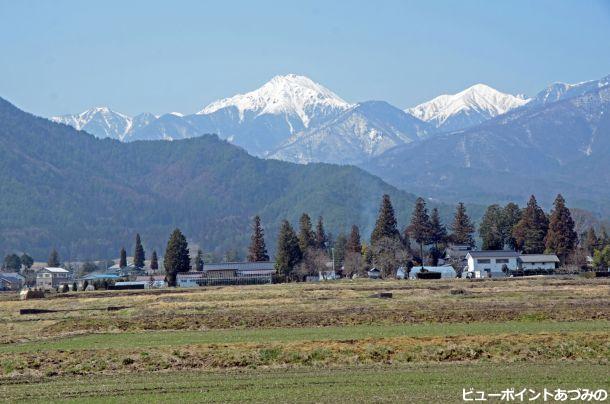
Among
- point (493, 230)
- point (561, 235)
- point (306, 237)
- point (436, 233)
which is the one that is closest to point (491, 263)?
point (561, 235)

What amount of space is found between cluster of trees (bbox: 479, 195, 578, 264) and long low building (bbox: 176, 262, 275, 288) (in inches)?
1203

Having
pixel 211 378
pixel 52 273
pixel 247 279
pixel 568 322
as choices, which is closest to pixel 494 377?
pixel 211 378

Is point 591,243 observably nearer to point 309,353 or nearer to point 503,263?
point 503,263

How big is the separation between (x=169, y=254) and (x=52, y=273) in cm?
5984

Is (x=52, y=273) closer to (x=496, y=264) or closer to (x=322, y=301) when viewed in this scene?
(x=496, y=264)

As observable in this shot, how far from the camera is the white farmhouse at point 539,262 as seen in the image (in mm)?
123931

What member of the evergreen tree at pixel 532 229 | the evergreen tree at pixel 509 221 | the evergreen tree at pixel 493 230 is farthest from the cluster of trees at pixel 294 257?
the evergreen tree at pixel 509 221

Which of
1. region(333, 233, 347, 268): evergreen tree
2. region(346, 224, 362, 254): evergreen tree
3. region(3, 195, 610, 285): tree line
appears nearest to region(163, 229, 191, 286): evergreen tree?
region(3, 195, 610, 285): tree line

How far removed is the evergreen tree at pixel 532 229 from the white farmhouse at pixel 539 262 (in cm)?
715

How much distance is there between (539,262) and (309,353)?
315 feet

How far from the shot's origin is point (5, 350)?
3809 cm

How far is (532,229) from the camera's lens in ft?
438

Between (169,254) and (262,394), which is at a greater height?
(169,254)

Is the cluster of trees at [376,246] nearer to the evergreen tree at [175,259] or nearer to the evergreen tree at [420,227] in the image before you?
the evergreen tree at [420,227]
